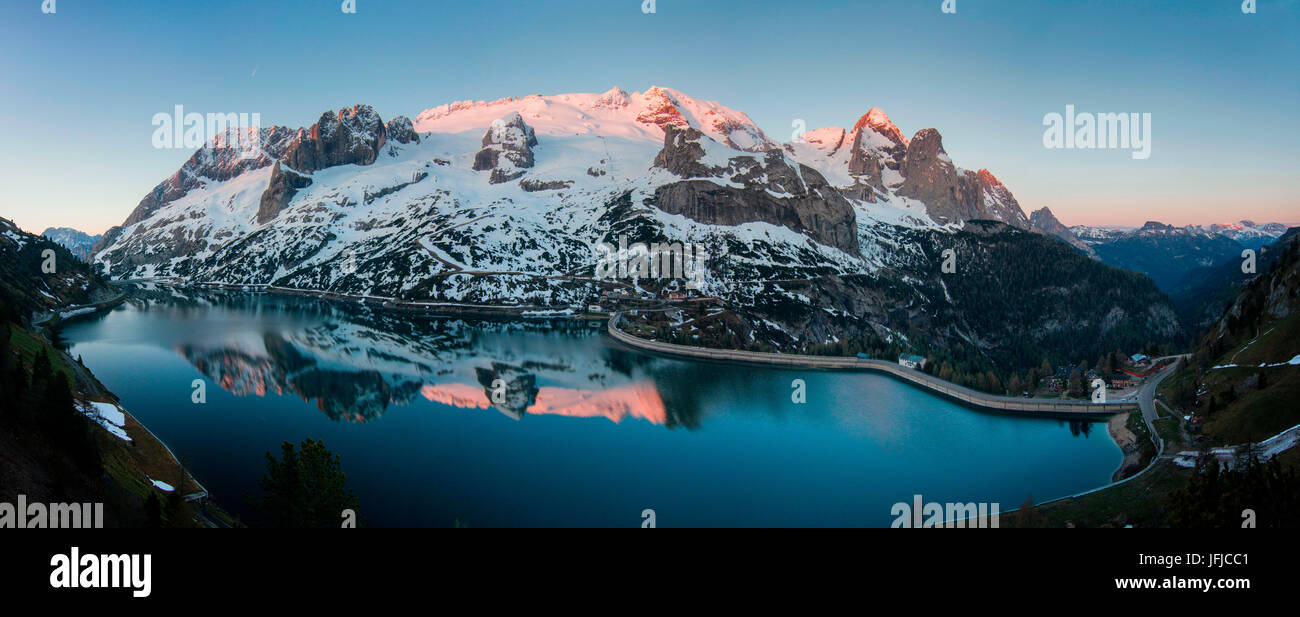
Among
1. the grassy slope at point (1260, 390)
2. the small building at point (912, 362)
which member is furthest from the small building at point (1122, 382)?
the small building at point (912, 362)

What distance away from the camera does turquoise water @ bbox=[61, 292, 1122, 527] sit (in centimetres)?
4350

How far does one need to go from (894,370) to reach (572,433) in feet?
208

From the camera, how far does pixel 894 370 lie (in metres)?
101

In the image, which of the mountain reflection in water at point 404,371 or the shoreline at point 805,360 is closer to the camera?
the mountain reflection in water at point 404,371

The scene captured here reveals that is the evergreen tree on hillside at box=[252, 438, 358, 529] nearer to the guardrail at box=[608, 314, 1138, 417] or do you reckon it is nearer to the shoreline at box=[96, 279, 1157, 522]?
the shoreline at box=[96, 279, 1157, 522]

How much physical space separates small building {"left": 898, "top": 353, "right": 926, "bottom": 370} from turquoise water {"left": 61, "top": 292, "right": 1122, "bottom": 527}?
7275 millimetres

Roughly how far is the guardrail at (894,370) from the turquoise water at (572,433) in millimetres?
3102

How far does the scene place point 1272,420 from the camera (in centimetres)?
4016

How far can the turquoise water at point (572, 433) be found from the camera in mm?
43500

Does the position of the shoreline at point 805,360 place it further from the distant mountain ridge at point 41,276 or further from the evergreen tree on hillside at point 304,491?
the evergreen tree on hillside at point 304,491

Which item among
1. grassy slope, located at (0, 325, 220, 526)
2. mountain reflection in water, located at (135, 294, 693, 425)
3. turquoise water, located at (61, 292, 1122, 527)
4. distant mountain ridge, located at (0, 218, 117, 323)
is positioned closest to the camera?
grassy slope, located at (0, 325, 220, 526)

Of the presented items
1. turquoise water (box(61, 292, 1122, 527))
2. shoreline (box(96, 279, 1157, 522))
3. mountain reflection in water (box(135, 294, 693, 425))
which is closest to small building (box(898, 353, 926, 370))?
shoreline (box(96, 279, 1157, 522))
